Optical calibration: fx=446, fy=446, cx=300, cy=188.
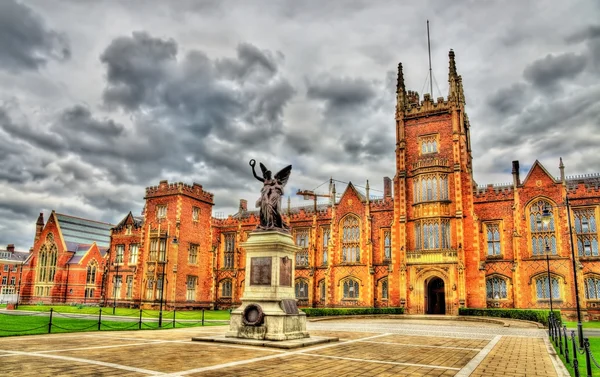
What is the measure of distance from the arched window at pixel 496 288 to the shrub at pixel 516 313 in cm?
450

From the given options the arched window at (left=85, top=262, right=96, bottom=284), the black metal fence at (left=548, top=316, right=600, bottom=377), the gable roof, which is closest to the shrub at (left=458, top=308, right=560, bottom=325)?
the black metal fence at (left=548, top=316, right=600, bottom=377)

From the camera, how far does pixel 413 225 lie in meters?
44.5

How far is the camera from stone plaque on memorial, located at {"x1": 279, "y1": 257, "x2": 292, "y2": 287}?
59.2ft

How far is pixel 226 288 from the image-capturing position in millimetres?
57062

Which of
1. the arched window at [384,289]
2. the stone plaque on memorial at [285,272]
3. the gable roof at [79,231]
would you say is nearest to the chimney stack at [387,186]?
the arched window at [384,289]

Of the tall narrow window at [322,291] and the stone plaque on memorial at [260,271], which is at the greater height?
the stone plaque on memorial at [260,271]

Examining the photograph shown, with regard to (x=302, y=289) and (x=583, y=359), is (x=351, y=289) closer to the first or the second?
(x=302, y=289)

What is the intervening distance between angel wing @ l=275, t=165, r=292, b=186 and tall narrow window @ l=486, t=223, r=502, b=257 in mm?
30117

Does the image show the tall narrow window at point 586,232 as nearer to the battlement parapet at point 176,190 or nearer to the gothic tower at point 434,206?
the gothic tower at point 434,206

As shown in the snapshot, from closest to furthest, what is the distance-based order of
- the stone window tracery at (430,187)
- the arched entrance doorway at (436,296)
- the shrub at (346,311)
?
the shrub at (346,311) → the stone window tracery at (430,187) → the arched entrance doorway at (436,296)

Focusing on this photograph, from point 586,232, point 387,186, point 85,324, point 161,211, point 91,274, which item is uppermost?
point 387,186

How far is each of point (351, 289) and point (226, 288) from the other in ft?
56.6

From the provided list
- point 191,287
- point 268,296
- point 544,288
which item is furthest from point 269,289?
point 191,287

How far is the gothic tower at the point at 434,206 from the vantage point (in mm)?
41812
